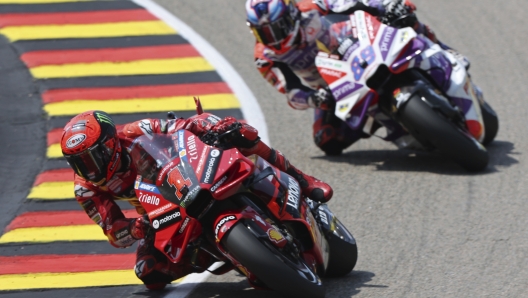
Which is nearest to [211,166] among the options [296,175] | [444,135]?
[296,175]

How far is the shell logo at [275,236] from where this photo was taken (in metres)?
5.29

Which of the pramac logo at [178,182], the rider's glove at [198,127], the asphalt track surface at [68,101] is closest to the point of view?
the pramac logo at [178,182]

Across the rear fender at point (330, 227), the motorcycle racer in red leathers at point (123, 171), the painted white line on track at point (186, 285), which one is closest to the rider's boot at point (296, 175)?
the motorcycle racer in red leathers at point (123, 171)

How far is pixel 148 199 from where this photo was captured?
18.2 feet

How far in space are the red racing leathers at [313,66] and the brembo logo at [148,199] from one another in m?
3.45

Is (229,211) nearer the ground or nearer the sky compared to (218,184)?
nearer the ground

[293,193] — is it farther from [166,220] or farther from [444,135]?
[444,135]

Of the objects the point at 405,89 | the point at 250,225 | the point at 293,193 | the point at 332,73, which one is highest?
the point at 250,225

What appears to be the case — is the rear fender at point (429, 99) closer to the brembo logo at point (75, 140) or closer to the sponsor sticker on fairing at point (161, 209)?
the sponsor sticker on fairing at point (161, 209)

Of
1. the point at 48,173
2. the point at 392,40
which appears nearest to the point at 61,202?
the point at 48,173

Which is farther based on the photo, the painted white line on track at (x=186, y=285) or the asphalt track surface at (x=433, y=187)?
the painted white line on track at (x=186, y=285)

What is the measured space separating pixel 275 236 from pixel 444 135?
2990 millimetres

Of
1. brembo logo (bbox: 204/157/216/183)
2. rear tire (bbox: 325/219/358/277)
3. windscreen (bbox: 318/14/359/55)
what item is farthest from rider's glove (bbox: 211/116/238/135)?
windscreen (bbox: 318/14/359/55)

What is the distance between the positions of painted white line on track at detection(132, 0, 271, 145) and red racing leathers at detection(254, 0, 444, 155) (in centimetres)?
56
